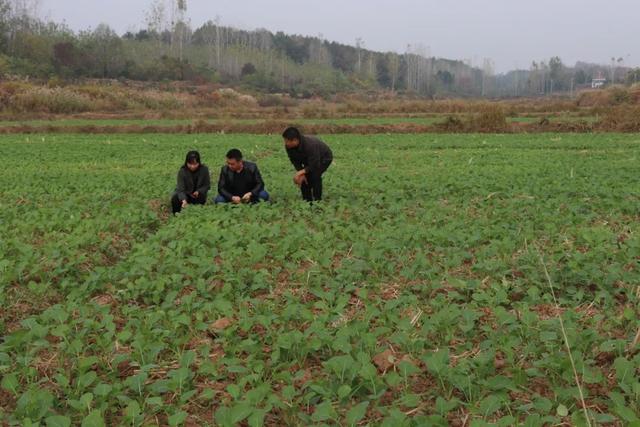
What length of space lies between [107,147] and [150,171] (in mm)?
7988

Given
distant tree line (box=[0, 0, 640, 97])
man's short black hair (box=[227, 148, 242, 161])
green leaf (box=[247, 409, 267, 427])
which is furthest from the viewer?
distant tree line (box=[0, 0, 640, 97])

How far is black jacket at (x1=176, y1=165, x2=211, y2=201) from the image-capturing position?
846cm

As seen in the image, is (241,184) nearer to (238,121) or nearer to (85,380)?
(85,380)

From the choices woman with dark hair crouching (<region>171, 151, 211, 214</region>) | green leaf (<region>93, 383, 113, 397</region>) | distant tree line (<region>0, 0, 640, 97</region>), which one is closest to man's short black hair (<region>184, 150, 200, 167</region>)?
woman with dark hair crouching (<region>171, 151, 211, 214</region>)

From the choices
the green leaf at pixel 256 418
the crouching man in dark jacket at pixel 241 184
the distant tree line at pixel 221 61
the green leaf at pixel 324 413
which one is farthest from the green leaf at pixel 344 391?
the distant tree line at pixel 221 61

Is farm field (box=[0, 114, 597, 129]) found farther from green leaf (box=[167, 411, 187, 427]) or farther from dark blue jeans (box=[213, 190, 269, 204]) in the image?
green leaf (box=[167, 411, 187, 427])

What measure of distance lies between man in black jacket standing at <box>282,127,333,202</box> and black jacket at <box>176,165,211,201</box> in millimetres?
1430

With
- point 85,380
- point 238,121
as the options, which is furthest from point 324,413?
point 238,121

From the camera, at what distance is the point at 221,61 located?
324ft

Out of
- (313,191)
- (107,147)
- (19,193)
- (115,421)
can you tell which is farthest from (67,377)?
(107,147)

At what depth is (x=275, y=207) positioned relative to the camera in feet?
25.8

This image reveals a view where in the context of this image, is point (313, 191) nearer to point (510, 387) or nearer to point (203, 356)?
point (203, 356)

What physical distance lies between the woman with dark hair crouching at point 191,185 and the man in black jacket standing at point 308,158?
1.43 metres

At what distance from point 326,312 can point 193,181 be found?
528cm
